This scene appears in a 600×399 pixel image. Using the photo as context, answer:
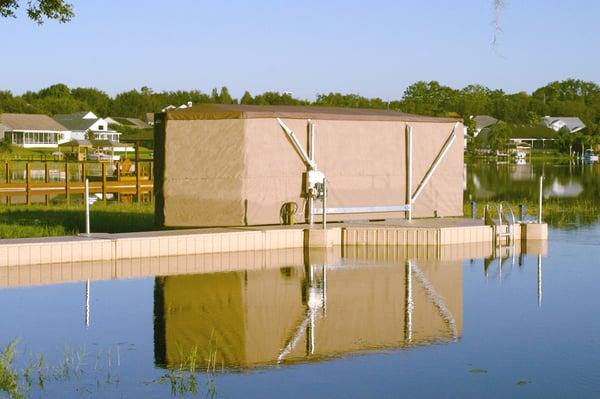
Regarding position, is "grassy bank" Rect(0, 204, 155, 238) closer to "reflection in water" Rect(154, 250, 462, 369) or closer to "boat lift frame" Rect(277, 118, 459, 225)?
"boat lift frame" Rect(277, 118, 459, 225)

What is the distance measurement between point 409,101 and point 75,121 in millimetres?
49306

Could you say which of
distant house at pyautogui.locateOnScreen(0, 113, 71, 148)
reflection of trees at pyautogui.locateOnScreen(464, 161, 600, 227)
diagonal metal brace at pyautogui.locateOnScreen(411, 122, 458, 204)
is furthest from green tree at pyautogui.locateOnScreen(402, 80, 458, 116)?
diagonal metal brace at pyautogui.locateOnScreen(411, 122, 458, 204)

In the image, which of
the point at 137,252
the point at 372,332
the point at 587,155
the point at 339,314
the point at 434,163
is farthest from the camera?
the point at 587,155

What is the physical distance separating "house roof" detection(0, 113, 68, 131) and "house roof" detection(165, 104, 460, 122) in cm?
6317

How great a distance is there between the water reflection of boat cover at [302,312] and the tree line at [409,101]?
7376 centimetres

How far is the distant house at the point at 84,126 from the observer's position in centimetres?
8684

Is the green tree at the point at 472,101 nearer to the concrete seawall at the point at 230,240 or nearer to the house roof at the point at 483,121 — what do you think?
the house roof at the point at 483,121

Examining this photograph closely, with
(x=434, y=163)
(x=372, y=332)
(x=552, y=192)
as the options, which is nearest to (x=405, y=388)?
(x=372, y=332)

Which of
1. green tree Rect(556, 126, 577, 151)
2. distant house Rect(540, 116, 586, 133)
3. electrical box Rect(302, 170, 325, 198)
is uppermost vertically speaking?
distant house Rect(540, 116, 586, 133)

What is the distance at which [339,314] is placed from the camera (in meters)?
12.3

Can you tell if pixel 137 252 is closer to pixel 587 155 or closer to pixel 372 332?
pixel 372 332

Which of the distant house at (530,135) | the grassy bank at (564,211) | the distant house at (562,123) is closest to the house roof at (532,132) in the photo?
the distant house at (530,135)

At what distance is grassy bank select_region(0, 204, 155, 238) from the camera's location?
19.2 metres

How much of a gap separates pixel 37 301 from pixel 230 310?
256 centimetres
